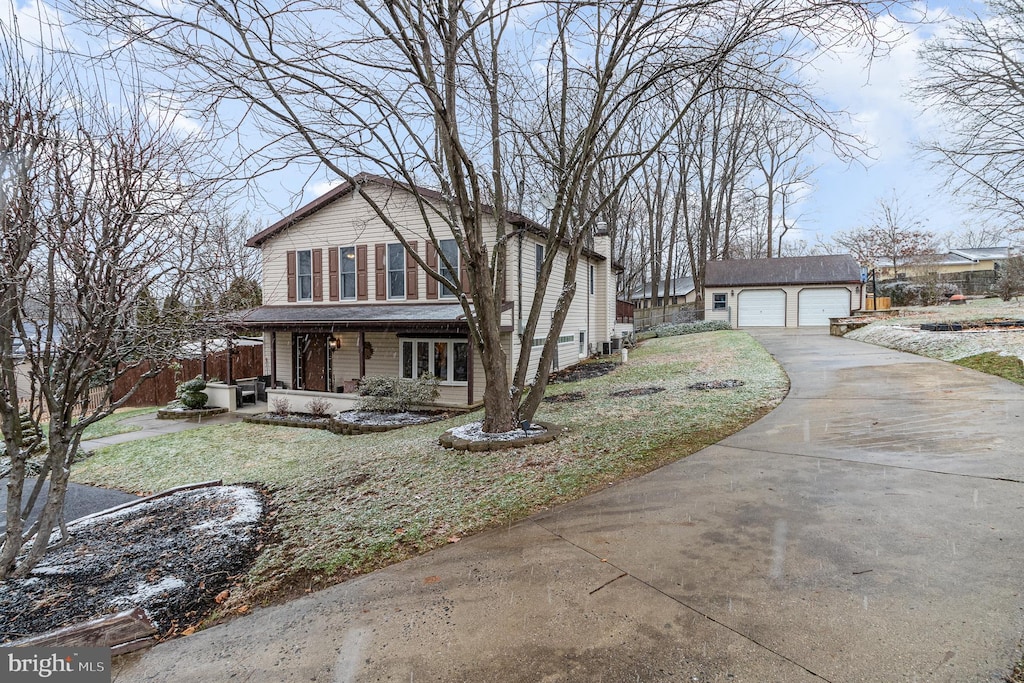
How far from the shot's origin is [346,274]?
15523 millimetres

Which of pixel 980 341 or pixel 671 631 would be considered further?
pixel 980 341

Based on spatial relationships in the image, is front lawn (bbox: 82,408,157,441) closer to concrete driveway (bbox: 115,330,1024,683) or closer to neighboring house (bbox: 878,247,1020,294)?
concrete driveway (bbox: 115,330,1024,683)

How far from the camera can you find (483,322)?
7289mm

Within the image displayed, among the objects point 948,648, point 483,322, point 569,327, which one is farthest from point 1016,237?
point 948,648

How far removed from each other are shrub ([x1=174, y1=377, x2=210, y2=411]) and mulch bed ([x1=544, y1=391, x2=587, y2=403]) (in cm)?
1064

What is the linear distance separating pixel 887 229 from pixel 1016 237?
16.9 meters

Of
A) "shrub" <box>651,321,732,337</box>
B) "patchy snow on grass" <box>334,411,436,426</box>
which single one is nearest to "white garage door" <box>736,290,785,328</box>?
"shrub" <box>651,321,732,337</box>

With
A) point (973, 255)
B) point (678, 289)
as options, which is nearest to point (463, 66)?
point (678, 289)

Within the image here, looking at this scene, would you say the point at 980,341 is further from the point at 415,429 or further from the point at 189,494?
the point at 189,494

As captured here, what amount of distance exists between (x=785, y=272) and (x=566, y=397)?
2247 cm

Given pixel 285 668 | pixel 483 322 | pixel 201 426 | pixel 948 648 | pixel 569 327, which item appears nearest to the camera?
pixel 948 648

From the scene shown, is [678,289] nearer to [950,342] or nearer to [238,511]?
[950,342]

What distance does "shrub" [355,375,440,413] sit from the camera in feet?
41.9

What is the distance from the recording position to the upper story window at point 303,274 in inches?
635
